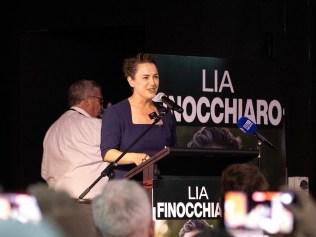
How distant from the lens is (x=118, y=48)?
8391 millimetres

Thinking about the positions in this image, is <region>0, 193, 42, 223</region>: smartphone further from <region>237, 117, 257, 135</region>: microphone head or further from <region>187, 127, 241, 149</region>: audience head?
<region>187, 127, 241, 149</region>: audience head

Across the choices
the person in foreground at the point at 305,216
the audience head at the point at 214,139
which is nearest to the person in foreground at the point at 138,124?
the audience head at the point at 214,139

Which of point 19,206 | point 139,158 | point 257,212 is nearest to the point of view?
point 19,206

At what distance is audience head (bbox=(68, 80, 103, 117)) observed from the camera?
20.4 feet

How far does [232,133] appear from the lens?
19.8 ft

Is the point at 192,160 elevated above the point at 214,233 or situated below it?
above

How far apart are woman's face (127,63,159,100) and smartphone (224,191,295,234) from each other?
2.26 metres

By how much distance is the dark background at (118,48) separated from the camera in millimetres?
6980

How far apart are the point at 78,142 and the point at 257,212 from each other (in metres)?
3.94

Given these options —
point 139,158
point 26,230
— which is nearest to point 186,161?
point 139,158

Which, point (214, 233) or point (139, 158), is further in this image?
point (139, 158)

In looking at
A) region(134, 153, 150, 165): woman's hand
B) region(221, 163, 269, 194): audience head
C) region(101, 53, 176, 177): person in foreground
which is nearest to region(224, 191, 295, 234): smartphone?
region(221, 163, 269, 194): audience head

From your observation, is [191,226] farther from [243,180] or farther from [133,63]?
[243,180]

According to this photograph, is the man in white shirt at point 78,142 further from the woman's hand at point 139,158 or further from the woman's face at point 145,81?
the woman's hand at point 139,158
